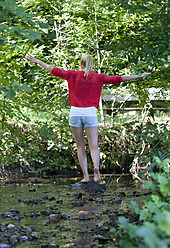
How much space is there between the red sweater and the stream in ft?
4.28

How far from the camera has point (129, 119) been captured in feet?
29.0

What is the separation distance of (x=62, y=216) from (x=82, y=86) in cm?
248

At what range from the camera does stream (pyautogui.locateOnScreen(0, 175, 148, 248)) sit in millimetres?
2807

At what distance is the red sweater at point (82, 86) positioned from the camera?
5.52 metres

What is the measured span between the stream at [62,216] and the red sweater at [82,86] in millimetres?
1306

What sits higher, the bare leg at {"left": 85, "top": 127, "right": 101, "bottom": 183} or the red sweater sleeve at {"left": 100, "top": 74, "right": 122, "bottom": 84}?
the red sweater sleeve at {"left": 100, "top": 74, "right": 122, "bottom": 84}

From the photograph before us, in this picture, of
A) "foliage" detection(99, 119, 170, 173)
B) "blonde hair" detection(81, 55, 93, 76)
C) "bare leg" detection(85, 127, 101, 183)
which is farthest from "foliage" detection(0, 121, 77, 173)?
"blonde hair" detection(81, 55, 93, 76)

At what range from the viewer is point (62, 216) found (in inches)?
141

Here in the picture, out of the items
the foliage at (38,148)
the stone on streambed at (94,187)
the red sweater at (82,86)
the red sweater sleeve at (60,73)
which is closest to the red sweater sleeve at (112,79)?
the red sweater at (82,86)

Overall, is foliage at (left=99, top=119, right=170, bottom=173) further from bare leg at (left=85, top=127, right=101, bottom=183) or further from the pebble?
the pebble

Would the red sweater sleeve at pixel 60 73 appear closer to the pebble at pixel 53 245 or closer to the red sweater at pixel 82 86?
the red sweater at pixel 82 86

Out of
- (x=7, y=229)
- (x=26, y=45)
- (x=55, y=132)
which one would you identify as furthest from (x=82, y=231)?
(x=55, y=132)

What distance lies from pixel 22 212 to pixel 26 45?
3.82m

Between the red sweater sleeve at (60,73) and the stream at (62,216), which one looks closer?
the stream at (62,216)
